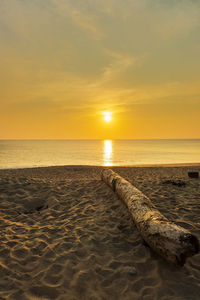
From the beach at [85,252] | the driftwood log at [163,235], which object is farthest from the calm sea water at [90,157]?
the driftwood log at [163,235]

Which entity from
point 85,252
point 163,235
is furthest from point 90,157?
point 163,235

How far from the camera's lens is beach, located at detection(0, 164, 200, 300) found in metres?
3.04

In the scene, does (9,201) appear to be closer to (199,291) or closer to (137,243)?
(137,243)

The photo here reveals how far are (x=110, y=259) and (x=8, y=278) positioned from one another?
6.33 ft

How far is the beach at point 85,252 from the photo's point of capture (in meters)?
3.04

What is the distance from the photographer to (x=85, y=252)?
158 inches

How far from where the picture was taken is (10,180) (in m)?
8.84

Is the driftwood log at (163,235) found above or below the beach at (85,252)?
above

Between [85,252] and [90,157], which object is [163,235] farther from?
[90,157]

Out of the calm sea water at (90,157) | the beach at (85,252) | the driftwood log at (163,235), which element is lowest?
the beach at (85,252)

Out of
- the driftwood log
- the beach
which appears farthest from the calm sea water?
the driftwood log

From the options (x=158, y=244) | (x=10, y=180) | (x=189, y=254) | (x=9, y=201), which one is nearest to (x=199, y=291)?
(x=189, y=254)

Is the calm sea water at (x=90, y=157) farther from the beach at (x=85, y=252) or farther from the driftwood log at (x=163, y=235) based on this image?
the driftwood log at (x=163, y=235)

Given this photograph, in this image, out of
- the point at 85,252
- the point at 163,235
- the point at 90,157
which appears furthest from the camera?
the point at 90,157
